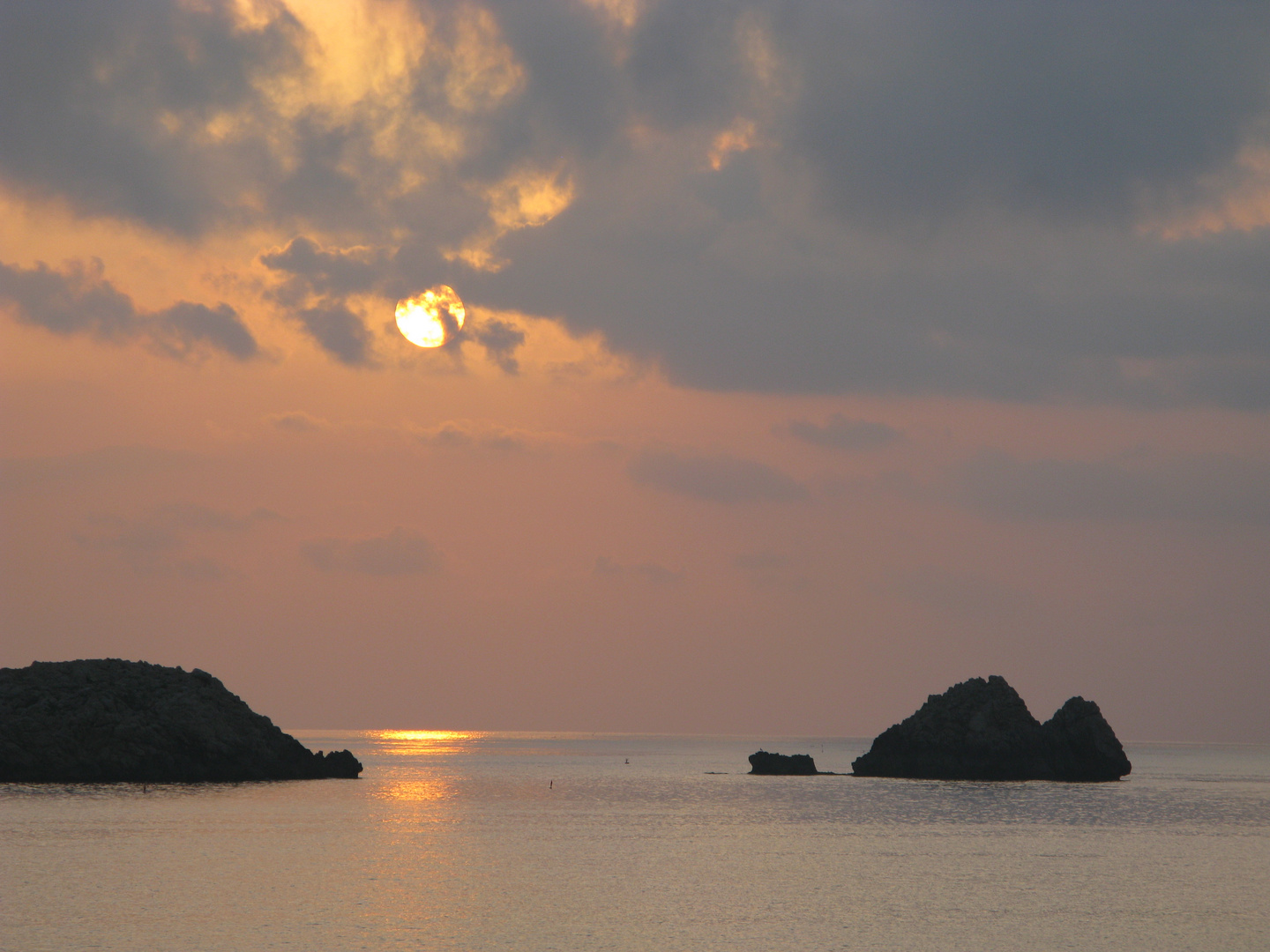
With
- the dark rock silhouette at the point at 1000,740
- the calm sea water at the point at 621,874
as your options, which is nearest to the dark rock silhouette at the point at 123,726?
the calm sea water at the point at 621,874

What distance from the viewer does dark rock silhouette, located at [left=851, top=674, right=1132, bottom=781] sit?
159625 mm

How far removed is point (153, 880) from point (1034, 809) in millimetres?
89619

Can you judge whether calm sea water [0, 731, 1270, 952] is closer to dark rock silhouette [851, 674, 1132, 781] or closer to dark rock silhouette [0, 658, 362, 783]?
dark rock silhouette [0, 658, 362, 783]

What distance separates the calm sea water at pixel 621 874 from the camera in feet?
183

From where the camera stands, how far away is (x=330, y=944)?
169 ft

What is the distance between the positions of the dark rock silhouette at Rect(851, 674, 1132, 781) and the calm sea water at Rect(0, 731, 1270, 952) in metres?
21.9

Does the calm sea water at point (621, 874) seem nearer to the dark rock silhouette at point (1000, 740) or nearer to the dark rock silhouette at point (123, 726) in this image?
the dark rock silhouette at point (123, 726)

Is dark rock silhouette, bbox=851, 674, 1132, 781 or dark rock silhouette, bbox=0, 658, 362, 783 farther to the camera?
dark rock silhouette, bbox=851, 674, 1132, 781

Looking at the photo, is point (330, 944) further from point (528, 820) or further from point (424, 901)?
point (528, 820)

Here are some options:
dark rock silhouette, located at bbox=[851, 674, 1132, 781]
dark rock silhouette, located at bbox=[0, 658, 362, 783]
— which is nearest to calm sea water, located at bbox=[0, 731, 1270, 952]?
dark rock silhouette, located at bbox=[0, 658, 362, 783]

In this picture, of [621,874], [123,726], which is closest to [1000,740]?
[621,874]

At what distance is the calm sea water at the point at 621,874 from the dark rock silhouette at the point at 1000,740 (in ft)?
71.9

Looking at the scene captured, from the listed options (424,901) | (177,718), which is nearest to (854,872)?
(424,901)

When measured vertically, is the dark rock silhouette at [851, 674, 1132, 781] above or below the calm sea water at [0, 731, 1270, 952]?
above
